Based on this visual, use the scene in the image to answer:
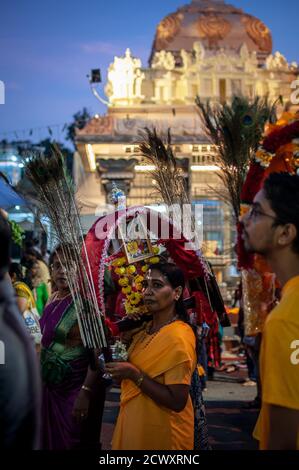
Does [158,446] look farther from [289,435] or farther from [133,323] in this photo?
[289,435]

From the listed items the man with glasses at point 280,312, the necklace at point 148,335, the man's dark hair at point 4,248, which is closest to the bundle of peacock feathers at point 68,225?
the necklace at point 148,335

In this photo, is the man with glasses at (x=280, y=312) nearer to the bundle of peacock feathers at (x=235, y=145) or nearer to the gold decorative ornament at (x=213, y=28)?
the bundle of peacock feathers at (x=235, y=145)

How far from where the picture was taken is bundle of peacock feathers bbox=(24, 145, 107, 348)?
3953 mm

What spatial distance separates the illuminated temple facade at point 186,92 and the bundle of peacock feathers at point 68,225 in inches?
574

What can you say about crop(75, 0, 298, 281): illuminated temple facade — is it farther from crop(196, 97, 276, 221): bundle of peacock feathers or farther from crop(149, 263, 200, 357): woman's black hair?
crop(149, 263, 200, 357): woman's black hair

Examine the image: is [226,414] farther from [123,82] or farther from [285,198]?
[123,82]

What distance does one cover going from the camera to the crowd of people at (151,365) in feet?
7.04

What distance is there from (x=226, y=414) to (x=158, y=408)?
4.94m

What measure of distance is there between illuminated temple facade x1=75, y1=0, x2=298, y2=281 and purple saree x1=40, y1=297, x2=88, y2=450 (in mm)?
14182

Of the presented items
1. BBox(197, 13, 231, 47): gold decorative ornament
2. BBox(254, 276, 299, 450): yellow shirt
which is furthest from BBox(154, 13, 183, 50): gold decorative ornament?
BBox(254, 276, 299, 450): yellow shirt

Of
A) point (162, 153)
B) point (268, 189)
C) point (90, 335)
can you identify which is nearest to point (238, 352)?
point (162, 153)

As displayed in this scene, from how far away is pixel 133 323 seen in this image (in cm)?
415

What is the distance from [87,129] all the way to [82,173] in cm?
221

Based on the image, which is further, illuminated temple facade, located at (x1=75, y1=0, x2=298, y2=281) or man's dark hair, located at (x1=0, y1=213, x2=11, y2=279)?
illuminated temple facade, located at (x1=75, y1=0, x2=298, y2=281)
